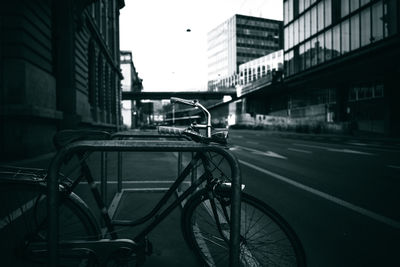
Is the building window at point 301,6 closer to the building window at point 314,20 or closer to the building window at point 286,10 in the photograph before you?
the building window at point 314,20

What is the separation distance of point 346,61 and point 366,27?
10.4 feet

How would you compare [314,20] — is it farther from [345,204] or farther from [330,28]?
[345,204]

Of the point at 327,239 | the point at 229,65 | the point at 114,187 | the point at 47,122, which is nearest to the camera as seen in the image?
the point at 327,239

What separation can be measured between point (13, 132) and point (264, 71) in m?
83.7

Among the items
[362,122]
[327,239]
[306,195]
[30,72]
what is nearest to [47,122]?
[30,72]

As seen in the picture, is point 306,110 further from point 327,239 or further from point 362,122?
point 327,239

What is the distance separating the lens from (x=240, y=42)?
11538 cm

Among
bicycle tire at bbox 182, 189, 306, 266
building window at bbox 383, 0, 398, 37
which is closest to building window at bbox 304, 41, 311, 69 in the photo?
building window at bbox 383, 0, 398, 37

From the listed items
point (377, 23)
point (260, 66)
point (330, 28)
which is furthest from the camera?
point (260, 66)

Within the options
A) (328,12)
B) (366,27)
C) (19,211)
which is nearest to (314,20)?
(328,12)

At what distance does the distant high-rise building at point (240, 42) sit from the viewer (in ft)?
377

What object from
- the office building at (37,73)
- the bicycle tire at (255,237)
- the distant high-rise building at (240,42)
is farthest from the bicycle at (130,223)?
the distant high-rise building at (240,42)

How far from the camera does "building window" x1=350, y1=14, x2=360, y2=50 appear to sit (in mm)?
29375

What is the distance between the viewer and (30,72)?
1077 centimetres
